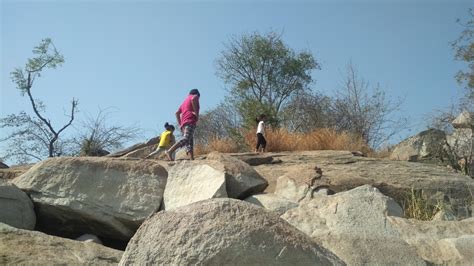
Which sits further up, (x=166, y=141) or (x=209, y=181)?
(x=166, y=141)

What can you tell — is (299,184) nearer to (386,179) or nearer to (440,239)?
(386,179)

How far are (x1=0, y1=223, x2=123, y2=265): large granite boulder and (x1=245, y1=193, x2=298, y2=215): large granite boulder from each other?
2.06 metres

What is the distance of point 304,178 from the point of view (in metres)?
7.15

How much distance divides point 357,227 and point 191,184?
2.70 m

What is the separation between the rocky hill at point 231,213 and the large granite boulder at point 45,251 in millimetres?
11

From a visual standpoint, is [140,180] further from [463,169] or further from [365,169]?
[463,169]

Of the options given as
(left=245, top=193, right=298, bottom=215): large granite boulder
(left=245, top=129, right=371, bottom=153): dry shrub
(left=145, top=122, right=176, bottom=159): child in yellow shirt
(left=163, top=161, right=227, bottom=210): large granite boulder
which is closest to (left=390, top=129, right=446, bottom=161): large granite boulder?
(left=245, top=129, right=371, bottom=153): dry shrub

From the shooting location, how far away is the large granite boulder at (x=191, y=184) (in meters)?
6.57

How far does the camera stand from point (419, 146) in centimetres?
1591

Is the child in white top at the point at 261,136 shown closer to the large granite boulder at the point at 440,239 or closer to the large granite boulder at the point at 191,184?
the large granite boulder at the point at 191,184

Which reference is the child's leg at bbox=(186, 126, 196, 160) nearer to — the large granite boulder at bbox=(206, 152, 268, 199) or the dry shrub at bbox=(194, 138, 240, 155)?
the large granite boulder at bbox=(206, 152, 268, 199)

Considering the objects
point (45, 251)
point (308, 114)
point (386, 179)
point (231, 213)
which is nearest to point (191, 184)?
point (45, 251)

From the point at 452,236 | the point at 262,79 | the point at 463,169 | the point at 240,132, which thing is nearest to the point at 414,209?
the point at 452,236

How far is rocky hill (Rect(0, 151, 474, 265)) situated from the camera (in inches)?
111
